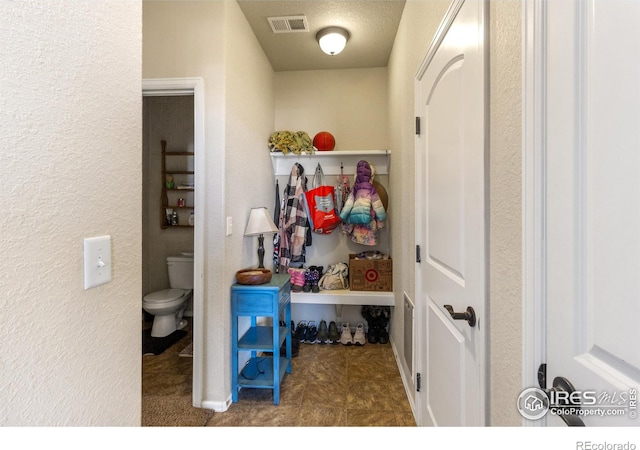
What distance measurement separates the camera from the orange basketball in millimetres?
2881

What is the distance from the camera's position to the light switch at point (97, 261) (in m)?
0.62

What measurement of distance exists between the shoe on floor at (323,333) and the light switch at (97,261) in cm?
235

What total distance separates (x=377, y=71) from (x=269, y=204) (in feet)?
6.17

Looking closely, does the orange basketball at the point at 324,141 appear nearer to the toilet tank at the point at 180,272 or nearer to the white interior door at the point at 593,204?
the toilet tank at the point at 180,272

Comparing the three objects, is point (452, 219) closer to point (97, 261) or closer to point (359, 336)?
point (97, 261)

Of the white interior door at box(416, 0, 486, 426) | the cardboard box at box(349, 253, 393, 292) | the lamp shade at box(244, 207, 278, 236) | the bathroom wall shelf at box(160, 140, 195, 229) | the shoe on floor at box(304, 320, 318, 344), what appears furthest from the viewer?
the bathroom wall shelf at box(160, 140, 195, 229)

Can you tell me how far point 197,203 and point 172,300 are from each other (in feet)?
5.00

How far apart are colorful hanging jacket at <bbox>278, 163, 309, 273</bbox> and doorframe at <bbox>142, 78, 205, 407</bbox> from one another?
1068 mm

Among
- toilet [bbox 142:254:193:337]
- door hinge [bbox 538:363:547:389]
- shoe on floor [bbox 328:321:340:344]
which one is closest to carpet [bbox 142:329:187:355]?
toilet [bbox 142:254:193:337]

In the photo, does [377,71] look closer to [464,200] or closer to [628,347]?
[464,200]

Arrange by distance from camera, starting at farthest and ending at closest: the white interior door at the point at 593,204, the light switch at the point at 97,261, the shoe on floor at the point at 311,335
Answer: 1. the shoe on floor at the point at 311,335
2. the light switch at the point at 97,261
3. the white interior door at the point at 593,204

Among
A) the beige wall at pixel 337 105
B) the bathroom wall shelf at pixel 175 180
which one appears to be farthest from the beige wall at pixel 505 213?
the bathroom wall shelf at pixel 175 180

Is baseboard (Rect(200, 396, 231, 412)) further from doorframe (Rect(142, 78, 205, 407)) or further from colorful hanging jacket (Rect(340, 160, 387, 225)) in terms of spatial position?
colorful hanging jacket (Rect(340, 160, 387, 225))

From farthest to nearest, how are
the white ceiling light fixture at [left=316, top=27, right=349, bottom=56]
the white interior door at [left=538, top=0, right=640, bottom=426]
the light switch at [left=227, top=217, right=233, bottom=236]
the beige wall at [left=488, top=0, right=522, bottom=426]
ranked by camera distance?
the white ceiling light fixture at [left=316, top=27, right=349, bottom=56] → the light switch at [left=227, top=217, right=233, bottom=236] → the beige wall at [left=488, top=0, right=522, bottom=426] → the white interior door at [left=538, top=0, right=640, bottom=426]
